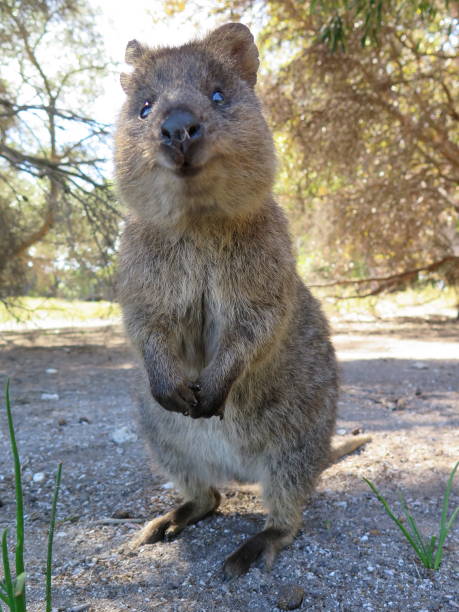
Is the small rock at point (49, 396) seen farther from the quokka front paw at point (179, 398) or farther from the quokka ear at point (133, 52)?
the quokka ear at point (133, 52)

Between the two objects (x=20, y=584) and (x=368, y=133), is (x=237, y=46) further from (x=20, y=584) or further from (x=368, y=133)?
(x=368, y=133)

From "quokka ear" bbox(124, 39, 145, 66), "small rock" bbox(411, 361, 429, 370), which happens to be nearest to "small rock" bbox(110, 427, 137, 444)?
"quokka ear" bbox(124, 39, 145, 66)

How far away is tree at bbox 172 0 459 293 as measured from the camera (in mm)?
8758

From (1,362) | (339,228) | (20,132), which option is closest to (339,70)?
(339,228)

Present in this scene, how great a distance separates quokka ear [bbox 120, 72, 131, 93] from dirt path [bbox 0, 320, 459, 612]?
1.67 metres

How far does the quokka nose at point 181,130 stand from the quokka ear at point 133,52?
884 millimetres

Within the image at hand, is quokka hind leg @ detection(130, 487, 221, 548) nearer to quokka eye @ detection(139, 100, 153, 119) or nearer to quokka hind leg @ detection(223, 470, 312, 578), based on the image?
quokka hind leg @ detection(223, 470, 312, 578)

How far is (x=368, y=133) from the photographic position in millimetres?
9469

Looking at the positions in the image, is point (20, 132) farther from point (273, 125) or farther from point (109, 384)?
point (273, 125)

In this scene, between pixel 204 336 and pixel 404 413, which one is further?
pixel 404 413

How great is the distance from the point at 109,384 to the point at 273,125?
510cm

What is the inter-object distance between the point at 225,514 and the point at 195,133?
2029 mm

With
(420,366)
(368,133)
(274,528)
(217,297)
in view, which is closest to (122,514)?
(274,528)

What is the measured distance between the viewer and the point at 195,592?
219 centimetres
